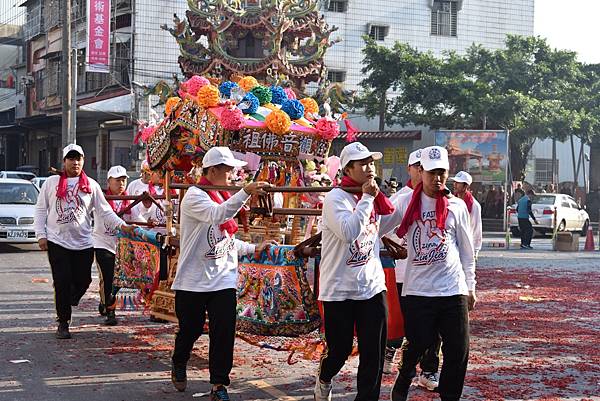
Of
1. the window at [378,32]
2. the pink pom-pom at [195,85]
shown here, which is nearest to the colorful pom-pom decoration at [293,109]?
the pink pom-pom at [195,85]

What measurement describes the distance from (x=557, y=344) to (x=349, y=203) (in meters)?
4.83

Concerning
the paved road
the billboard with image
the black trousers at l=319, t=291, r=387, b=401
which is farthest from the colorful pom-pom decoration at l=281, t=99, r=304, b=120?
the billboard with image

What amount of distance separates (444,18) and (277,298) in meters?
36.7

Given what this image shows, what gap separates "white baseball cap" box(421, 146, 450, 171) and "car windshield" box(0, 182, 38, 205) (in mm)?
16203

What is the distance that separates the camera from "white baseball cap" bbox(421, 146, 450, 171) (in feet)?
20.7

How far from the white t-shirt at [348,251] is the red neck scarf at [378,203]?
64 mm

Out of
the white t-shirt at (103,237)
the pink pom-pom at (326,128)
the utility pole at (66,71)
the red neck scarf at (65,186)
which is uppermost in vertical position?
the utility pole at (66,71)

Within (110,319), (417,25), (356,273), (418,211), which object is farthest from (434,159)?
(417,25)

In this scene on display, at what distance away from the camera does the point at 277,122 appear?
373 inches

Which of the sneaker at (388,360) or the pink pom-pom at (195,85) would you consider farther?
the pink pom-pom at (195,85)

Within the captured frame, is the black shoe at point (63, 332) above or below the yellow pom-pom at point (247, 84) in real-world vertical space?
below

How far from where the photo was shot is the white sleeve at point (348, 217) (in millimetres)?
5922

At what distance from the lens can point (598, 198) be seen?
41.3 meters

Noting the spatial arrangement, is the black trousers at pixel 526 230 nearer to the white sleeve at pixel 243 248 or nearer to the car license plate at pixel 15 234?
the car license plate at pixel 15 234
